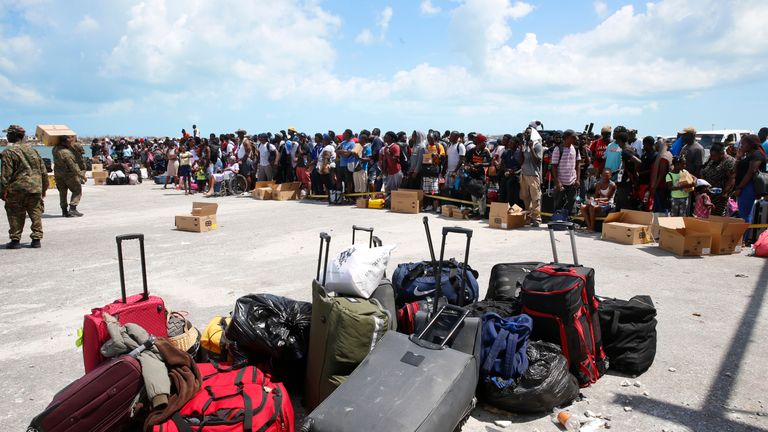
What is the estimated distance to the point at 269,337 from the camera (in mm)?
3750

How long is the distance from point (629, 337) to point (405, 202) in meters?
9.24

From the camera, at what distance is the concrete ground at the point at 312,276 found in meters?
3.73

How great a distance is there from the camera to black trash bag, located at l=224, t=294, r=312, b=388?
12.2 ft

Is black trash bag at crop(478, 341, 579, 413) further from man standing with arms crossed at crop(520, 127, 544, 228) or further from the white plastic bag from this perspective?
man standing with arms crossed at crop(520, 127, 544, 228)


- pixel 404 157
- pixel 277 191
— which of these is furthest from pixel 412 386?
pixel 277 191

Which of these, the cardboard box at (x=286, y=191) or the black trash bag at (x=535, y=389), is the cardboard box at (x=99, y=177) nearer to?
the cardboard box at (x=286, y=191)

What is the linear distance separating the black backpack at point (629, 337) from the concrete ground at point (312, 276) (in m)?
0.13

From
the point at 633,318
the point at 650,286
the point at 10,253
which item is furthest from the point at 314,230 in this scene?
the point at 633,318

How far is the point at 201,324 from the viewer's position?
529 cm

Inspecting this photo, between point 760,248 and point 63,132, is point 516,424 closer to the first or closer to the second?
point 760,248

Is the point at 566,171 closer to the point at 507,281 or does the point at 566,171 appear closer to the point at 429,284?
the point at 507,281

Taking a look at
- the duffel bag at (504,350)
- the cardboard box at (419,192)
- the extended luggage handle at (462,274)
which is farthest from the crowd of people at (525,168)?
the duffel bag at (504,350)

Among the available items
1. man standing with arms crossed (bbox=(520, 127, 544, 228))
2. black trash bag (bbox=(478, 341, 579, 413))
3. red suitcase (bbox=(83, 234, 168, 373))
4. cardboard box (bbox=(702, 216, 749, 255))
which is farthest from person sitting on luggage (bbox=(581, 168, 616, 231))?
red suitcase (bbox=(83, 234, 168, 373))

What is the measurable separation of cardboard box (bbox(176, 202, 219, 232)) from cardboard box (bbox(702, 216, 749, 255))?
9.28 metres
